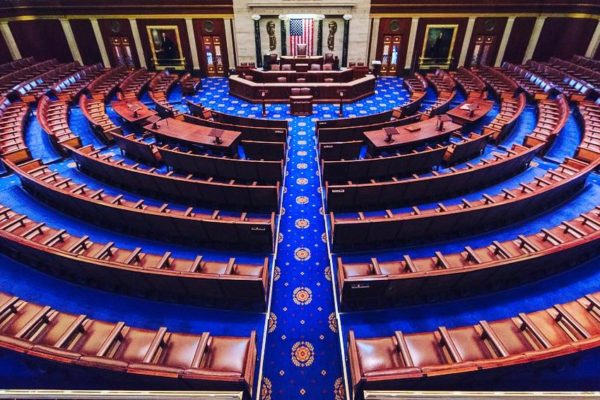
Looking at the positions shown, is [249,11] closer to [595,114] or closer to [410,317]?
[595,114]

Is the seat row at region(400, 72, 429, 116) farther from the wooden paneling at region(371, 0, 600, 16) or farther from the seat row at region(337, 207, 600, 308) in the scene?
the seat row at region(337, 207, 600, 308)

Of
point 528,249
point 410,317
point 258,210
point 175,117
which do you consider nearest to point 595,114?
point 528,249

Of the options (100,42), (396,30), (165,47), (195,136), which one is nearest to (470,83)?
(396,30)

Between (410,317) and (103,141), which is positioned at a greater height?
(103,141)

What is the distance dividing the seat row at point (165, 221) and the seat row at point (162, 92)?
464cm

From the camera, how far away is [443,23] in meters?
14.1

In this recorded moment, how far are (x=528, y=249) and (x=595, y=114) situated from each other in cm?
698

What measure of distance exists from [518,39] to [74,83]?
19616 millimetres

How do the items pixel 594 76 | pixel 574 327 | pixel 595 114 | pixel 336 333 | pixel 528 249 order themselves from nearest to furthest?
pixel 574 327
pixel 336 333
pixel 528 249
pixel 595 114
pixel 594 76

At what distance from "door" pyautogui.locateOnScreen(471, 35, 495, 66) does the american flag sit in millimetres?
7905

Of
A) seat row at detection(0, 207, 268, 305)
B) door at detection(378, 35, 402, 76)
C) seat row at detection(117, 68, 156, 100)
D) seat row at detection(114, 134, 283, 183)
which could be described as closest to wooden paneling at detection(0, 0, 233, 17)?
seat row at detection(117, 68, 156, 100)

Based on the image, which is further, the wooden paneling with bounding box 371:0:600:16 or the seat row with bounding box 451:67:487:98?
the wooden paneling with bounding box 371:0:600:16

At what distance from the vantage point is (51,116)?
8.49 m

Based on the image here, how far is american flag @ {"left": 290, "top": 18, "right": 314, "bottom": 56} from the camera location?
48.2ft
